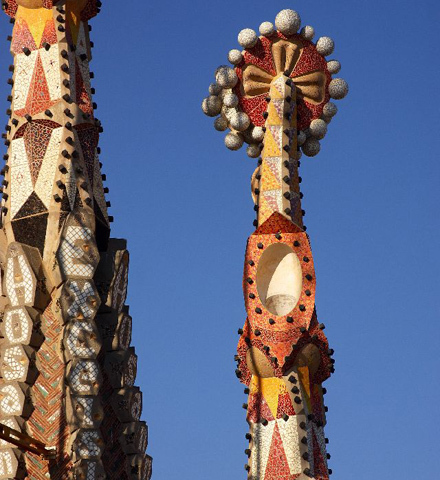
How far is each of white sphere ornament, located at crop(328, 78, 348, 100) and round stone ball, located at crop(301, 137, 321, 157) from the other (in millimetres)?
608

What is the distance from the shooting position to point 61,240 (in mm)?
18422

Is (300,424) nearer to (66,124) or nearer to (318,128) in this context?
(318,128)

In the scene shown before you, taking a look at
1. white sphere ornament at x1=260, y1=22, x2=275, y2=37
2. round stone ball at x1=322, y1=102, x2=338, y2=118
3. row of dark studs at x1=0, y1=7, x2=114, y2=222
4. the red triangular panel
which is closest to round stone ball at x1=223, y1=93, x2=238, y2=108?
white sphere ornament at x1=260, y1=22, x2=275, y2=37

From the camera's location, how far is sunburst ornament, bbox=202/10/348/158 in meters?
20.8

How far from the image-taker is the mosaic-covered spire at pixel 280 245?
1925 centimetres

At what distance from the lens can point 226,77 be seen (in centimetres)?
2077

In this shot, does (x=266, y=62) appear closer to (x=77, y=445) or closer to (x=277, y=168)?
(x=277, y=168)

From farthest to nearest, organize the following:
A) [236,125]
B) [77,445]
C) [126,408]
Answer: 1. [236,125]
2. [126,408]
3. [77,445]

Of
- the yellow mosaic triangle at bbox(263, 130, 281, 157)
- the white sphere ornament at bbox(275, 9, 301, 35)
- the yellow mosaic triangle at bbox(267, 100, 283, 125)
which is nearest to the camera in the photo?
the yellow mosaic triangle at bbox(263, 130, 281, 157)

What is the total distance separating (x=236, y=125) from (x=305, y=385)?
3.44m

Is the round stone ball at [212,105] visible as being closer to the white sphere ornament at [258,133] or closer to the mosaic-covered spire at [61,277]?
the white sphere ornament at [258,133]

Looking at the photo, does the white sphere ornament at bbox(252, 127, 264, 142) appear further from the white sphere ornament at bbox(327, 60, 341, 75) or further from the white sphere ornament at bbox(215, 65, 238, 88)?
the white sphere ornament at bbox(327, 60, 341, 75)

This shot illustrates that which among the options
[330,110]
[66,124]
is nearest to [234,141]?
[330,110]

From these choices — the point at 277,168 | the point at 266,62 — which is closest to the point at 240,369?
the point at 277,168
